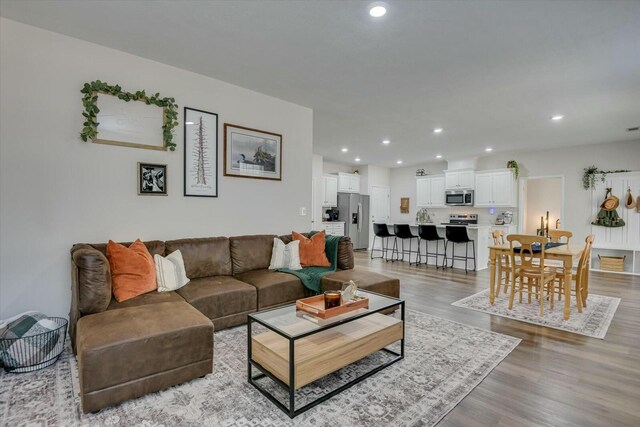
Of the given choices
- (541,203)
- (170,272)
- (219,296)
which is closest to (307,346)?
(219,296)

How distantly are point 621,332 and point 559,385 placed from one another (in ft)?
5.46

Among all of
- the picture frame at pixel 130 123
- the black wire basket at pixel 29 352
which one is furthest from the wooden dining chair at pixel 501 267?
the black wire basket at pixel 29 352

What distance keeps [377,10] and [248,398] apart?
2778 millimetres

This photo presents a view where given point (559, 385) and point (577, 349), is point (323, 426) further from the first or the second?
point (577, 349)

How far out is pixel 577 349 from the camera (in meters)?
2.78

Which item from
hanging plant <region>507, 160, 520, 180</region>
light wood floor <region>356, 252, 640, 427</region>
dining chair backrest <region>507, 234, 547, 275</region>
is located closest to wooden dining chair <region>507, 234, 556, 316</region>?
dining chair backrest <region>507, 234, 547, 275</region>

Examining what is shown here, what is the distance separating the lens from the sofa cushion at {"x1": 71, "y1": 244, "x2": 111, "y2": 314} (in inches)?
91.0

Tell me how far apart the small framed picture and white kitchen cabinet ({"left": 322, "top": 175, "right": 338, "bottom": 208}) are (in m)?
5.81

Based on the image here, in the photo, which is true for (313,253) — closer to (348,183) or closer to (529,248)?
(529,248)

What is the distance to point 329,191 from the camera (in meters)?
9.09

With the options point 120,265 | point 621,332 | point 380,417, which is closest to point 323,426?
point 380,417

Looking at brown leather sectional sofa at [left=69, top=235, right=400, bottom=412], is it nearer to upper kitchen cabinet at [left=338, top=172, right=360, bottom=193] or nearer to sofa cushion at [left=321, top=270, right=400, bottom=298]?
sofa cushion at [left=321, top=270, right=400, bottom=298]

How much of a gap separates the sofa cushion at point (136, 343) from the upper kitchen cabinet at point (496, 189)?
767 cm

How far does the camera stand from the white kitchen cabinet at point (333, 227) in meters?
8.95
